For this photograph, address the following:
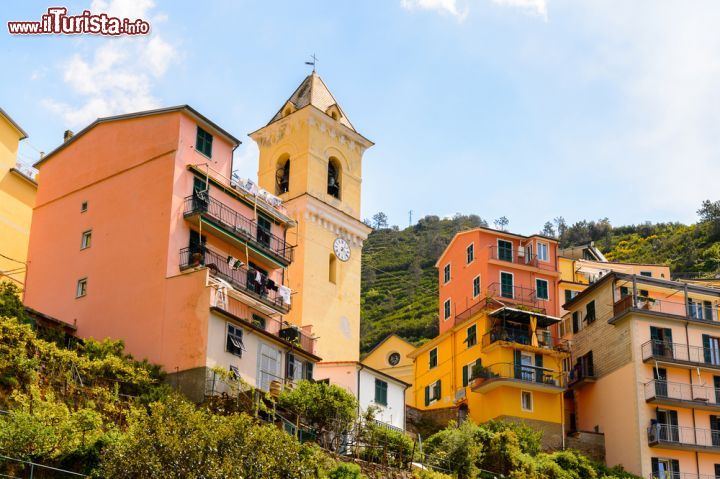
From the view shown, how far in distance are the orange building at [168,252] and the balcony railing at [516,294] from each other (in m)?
15.5

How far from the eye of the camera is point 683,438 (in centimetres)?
5603

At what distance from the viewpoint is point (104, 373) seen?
130 feet

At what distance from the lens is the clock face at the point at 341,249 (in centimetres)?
6244

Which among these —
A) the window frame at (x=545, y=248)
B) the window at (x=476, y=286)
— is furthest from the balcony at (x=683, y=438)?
the window frame at (x=545, y=248)

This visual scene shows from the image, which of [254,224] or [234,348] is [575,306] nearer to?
[254,224]

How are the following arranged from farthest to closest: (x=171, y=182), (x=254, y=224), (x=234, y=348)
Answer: (x=254, y=224)
(x=171, y=182)
(x=234, y=348)

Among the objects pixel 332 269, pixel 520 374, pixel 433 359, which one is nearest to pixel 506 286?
pixel 433 359

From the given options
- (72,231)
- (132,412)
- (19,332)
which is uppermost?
(72,231)

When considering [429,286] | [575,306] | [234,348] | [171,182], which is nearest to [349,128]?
[575,306]

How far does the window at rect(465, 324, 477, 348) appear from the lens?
62219mm

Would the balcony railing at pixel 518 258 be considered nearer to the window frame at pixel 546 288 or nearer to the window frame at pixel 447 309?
the window frame at pixel 546 288

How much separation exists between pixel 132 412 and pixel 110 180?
1595cm

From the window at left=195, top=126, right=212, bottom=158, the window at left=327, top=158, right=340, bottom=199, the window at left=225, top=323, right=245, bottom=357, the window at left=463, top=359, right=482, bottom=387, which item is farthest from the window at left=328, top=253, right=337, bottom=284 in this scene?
the window at left=225, top=323, right=245, bottom=357

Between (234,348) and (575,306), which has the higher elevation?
(575,306)
